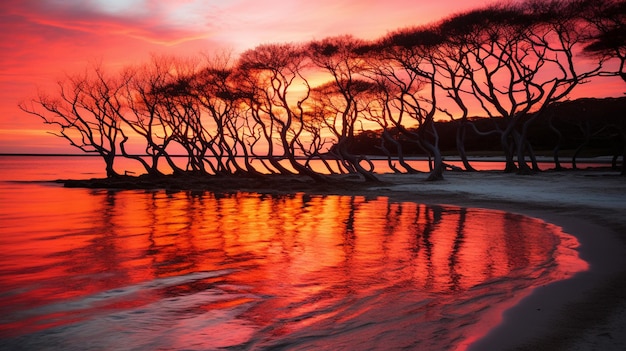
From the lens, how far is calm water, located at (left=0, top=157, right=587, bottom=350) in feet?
17.6

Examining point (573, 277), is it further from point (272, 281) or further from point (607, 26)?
point (607, 26)

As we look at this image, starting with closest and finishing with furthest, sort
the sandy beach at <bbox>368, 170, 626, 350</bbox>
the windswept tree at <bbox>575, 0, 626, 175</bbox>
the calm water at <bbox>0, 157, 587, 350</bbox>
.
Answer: the sandy beach at <bbox>368, 170, 626, 350</bbox> < the calm water at <bbox>0, 157, 587, 350</bbox> < the windswept tree at <bbox>575, 0, 626, 175</bbox>

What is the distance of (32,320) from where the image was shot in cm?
609

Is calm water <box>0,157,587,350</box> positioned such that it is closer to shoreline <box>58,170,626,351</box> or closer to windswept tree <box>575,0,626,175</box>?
shoreline <box>58,170,626,351</box>

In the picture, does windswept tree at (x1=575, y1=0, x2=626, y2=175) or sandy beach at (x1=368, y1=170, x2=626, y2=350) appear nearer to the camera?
sandy beach at (x1=368, y1=170, x2=626, y2=350)

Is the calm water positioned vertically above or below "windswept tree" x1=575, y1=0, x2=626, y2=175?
below

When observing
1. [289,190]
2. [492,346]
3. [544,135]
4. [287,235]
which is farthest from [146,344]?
[544,135]

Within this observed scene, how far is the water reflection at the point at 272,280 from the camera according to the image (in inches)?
213

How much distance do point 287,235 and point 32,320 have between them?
26.0 feet

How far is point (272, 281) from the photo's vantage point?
801 cm

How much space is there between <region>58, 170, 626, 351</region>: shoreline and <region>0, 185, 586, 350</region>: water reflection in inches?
11.8

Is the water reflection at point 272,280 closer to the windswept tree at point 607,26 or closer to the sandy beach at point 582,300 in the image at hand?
the sandy beach at point 582,300

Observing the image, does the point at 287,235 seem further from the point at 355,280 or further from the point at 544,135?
the point at 544,135

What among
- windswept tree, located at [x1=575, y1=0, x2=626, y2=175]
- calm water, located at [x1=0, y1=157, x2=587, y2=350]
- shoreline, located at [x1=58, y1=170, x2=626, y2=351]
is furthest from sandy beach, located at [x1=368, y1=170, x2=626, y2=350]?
windswept tree, located at [x1=575, y1=0, x2=626, y2=175]
